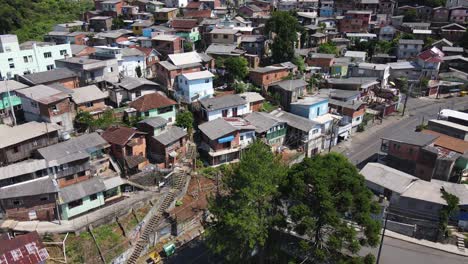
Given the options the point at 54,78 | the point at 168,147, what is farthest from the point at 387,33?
the point at 54,78

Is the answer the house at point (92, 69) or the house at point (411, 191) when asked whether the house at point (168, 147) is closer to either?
the house at point (92, 69)

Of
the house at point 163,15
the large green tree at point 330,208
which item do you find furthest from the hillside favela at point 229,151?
the house at point 163,15

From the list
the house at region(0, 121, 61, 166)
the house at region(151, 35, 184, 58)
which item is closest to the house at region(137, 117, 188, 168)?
the house at region(0, 121, 61, 166)

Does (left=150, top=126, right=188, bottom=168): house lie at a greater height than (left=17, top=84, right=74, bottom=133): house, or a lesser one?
lesser

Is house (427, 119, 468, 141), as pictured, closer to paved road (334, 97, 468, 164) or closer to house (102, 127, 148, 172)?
paved road (334, 97, 468, 164)

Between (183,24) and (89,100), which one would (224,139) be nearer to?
(89,100)
